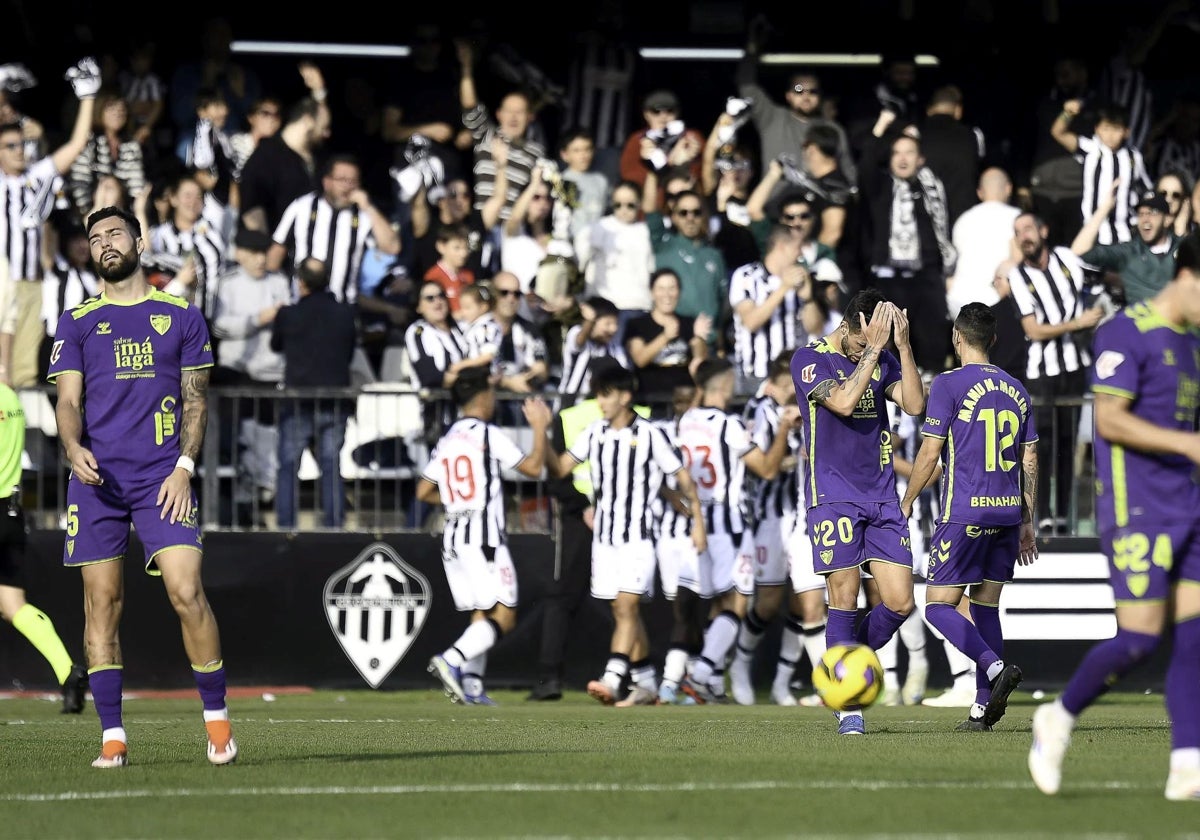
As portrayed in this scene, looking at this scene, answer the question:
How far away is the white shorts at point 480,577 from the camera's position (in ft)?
48.9

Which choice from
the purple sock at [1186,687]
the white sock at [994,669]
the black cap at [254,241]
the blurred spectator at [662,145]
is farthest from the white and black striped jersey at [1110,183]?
the purple sock at [1186,687]

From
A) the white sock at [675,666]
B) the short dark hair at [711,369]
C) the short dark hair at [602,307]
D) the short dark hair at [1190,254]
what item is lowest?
the white sock at [675,666]

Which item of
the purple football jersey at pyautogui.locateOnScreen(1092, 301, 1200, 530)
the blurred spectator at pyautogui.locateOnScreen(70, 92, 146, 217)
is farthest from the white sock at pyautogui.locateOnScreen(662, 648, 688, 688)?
the purple football jersey at pyautogui.locateOnScreen(1092, 301, 1200, 530)

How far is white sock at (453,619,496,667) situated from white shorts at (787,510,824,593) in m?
2.35

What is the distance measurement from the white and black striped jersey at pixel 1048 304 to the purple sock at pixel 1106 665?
9.08 metres

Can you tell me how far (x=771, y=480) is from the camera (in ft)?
51.1

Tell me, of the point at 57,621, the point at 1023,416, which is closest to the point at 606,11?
the point at 57,621

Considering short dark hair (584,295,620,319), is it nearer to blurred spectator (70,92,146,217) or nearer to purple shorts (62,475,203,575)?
blurred spectator (70,92,146,217)

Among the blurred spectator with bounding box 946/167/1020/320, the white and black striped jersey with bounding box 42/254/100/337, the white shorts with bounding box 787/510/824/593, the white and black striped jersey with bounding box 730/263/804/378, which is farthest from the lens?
the blurred spectator with bounding box 946/167/1020/320

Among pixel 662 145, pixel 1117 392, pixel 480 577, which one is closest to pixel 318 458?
pixel 480 577

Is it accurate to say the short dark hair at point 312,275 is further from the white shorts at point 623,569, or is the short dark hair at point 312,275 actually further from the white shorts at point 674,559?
the white shorts at point 674,559

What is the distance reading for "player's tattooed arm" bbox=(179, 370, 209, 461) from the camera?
8820 millimetres

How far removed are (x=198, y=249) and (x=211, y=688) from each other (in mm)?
8663

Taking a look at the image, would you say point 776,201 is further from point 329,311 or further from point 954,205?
point 329,311
